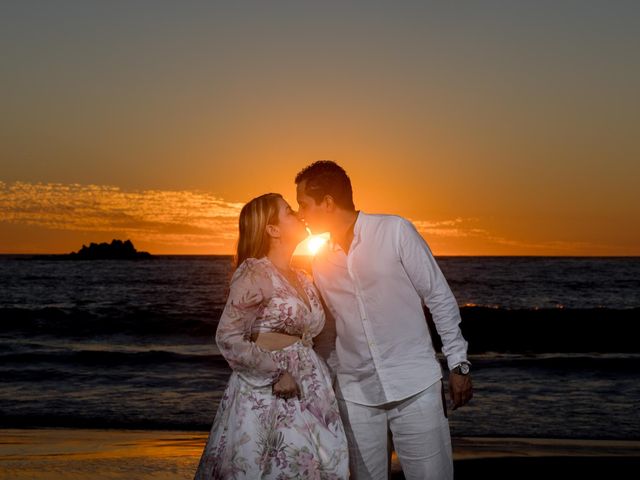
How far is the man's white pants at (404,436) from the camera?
12.7 ft

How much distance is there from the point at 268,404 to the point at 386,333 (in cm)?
72

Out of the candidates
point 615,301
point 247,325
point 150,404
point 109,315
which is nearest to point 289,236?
point 247,325

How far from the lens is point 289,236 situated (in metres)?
4.07

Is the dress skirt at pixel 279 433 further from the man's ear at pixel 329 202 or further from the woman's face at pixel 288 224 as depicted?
the man's ear at pixel 329 202

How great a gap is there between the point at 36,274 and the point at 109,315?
3474cm

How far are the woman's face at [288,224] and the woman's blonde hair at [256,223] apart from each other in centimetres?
3

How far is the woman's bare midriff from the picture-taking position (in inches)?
155

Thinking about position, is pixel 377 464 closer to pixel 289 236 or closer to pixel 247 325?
pixel 247 325

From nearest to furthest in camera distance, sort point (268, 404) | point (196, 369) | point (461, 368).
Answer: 1. point (461, 368)
2. point (268, 404)
3. point (196, 369)

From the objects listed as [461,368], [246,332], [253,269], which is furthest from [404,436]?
[253,269]

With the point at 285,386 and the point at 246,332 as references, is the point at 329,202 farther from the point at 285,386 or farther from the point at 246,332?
the point at 285,386

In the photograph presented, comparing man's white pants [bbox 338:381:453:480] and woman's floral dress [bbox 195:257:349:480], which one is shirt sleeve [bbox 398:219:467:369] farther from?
woman's floral dress [bbox 195:257:349:480]

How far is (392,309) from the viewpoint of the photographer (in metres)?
3.88

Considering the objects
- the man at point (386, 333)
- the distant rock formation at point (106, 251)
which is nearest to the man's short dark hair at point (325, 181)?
the man at point (386, 333)
